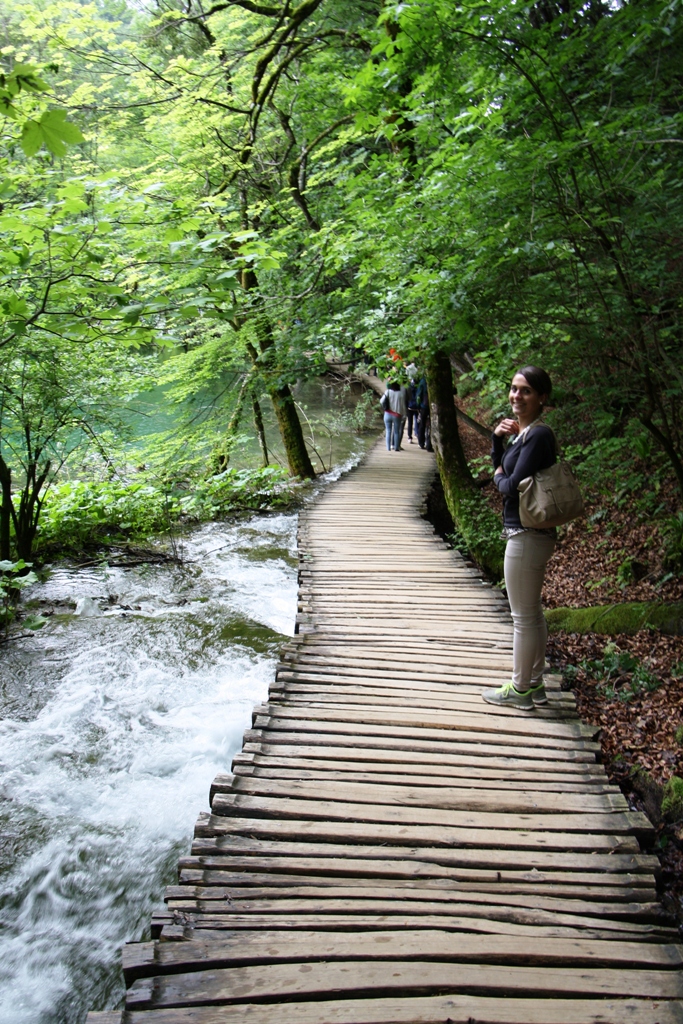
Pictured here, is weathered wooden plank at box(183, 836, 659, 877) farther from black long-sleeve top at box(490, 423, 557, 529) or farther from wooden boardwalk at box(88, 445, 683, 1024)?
black long-sleeve top at box(490, 423, 557, 529)

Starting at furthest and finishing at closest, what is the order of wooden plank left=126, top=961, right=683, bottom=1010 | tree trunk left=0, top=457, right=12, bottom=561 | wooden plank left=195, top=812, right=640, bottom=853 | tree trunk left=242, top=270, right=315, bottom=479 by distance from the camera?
tree trunk left=242, top=270, right=315, bottom=479
tree trunk left=0, top=457, right=12, bottom=561
wooden plank left=195, top=812, right=640, bottom=853
wooden plank left=126, top=961, right=683, bottom=1010

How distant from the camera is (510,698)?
168 inches

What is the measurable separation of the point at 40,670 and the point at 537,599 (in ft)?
15.1

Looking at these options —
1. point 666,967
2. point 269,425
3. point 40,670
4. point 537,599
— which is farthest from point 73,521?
point 269,425

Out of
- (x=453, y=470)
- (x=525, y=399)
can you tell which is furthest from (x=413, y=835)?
(x=453, y=470)

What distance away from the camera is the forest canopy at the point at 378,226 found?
3.48m

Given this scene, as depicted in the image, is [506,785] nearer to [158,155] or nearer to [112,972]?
[112,972]

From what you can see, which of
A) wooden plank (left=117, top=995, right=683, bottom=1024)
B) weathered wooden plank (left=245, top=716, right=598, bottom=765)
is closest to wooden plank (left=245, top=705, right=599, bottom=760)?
weathered wooden plank (left=245, top=716, right=598, bottom=765)

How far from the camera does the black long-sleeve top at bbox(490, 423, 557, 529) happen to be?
3.57 m

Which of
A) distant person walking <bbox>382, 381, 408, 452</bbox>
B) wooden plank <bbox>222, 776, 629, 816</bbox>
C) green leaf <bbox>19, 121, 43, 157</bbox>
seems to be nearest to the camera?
green leaf <bbox>19, 121, 43, 157</bbox>

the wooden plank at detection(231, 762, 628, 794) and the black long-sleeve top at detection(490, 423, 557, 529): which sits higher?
the black long-sleeve top at detection(490, 423, 557, 529)

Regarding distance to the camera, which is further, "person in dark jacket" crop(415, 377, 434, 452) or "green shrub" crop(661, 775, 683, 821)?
"person in dark jacket" crop(415, 377, 434, 452)

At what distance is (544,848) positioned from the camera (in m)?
3.06

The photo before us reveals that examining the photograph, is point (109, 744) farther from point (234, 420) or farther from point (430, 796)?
point (234, 420)
